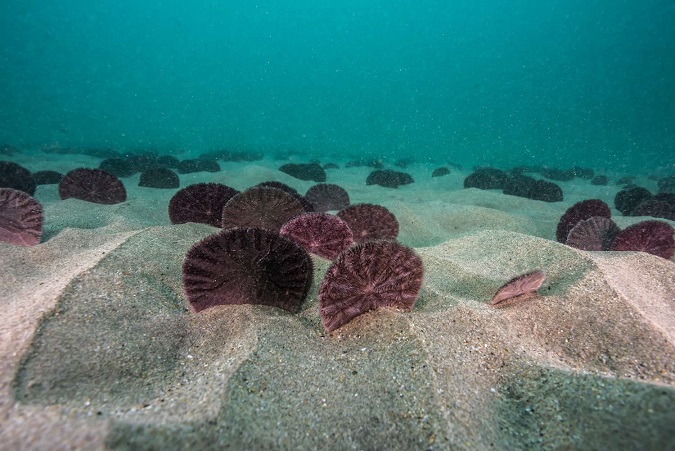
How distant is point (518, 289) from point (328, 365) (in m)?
1.64

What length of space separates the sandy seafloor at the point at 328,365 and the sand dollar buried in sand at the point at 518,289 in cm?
11

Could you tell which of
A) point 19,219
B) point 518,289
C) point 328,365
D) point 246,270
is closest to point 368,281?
point 328,365

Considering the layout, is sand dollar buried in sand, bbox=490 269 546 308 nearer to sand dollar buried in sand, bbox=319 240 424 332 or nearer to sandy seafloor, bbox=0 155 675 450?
sandy seafloor, bbox=0 155 675 450

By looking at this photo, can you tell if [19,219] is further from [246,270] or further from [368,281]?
[368,281]

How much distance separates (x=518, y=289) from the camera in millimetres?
2494

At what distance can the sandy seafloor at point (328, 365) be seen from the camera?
1.35m

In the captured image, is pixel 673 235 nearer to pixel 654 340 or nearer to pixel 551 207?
pixel 654 340

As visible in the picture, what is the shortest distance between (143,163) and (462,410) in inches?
580

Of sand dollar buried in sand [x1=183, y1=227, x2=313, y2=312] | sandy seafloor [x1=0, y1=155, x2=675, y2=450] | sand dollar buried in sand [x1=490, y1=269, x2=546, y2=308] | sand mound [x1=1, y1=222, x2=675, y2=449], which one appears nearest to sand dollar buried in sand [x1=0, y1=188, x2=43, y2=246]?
sandy seafloor [x1=0, y1=155, x2=675, y2=450]

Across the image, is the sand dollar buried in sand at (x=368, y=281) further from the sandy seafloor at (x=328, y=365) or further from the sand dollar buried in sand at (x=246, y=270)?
the sand dollar buried in sand at (x=246, y=270)

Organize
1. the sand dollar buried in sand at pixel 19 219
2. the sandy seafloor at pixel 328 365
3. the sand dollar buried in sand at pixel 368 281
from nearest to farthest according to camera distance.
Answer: the sandy seafloor at pixel 328 365 → the sand dollar buried in sand at pixel 368 281 → the sand dollar buried in sand at pixel 19 219

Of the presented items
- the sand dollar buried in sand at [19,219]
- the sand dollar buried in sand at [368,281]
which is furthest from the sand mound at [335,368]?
the sand dollar buried in sand at [19,219]

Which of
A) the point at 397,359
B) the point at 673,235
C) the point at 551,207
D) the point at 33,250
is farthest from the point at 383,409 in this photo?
the point at 551,207

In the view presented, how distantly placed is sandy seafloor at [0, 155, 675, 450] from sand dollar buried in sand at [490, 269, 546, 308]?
11 centimetres
